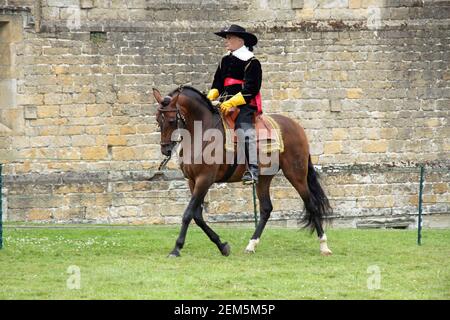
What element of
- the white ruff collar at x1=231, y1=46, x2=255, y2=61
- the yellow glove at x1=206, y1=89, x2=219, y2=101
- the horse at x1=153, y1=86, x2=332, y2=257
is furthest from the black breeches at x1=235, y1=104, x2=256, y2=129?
the white ruff collar at x1=231, y1=46, x2=255, y2=61

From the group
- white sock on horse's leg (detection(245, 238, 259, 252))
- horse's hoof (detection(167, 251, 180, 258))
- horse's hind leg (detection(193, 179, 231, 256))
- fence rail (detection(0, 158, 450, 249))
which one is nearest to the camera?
horse's hoof (detection(167, 251, 180, 258))

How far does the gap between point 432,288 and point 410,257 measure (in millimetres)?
3055

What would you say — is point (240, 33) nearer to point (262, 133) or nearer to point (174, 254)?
point (262, 133)

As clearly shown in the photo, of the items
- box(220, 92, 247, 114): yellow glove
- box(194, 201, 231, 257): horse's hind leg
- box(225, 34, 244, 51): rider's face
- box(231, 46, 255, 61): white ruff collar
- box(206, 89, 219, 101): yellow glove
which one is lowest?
box(194, 201, 231, 257): horse's hind leg

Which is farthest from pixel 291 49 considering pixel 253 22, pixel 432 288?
pixel 432 288

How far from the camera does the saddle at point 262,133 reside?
17094 millimetres

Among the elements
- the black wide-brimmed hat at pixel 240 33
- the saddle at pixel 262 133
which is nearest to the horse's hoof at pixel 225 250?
the saddle at pixel 262 133

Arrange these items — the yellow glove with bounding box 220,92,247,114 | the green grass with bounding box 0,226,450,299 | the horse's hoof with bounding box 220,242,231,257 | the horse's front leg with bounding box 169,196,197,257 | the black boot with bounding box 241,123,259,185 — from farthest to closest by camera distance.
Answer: the black boot with bounding box 241,123,259,185 → the yellow glove with bounding box 220,92,247,114 → the horse's hoof with bounding box 220,242,231,257 → the horse's front leg with bounding box 169,196,197,257 → the green grass with bounding box 0,226,450,299

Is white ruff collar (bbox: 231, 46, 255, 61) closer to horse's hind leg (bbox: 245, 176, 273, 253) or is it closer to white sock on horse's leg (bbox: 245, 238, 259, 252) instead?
horse's hind leg (bbox: 245, 176, 273, 253)

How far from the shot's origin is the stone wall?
23969 mm

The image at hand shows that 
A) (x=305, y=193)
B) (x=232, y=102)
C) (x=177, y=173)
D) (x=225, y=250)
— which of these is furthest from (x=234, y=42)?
(x=177, y=173)

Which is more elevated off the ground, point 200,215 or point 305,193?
point 305,193

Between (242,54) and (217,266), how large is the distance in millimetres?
3240

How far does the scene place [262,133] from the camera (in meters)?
17.3
